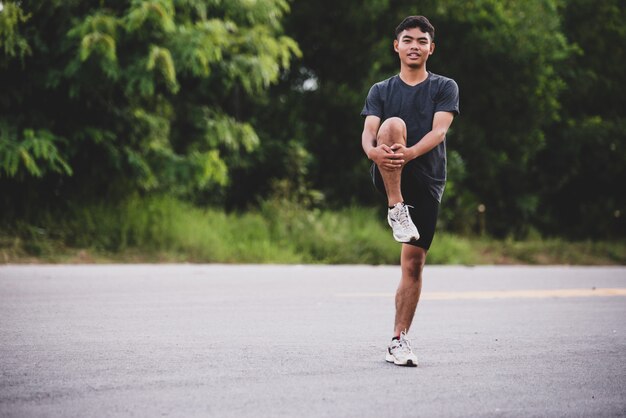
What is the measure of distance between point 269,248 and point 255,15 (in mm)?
4436

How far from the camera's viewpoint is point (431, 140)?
535 cm

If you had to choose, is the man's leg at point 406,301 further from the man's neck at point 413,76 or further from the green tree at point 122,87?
the green tree at point 122,87

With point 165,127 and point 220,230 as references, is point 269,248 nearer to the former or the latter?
point 220,230

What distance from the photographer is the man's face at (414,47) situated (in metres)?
5.53

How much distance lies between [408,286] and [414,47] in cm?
156

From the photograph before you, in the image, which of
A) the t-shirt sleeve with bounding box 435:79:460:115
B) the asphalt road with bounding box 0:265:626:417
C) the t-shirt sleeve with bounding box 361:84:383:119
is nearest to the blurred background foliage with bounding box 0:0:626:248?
the asphalt road with bounding box 0:265:626:417

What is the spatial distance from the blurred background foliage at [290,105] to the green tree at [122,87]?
34 millimetres

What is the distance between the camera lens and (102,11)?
14422 mm

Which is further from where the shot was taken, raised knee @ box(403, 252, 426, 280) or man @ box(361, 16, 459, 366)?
raised knee @ box(403, 252, 426, 280)

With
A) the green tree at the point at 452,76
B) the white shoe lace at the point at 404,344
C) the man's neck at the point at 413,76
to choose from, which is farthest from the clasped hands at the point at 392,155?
the green tree at the point at 452,76

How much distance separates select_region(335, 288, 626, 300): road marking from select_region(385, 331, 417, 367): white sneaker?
4.06 m

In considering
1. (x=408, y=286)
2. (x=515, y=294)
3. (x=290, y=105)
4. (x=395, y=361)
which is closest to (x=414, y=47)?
(x=408, y=286)

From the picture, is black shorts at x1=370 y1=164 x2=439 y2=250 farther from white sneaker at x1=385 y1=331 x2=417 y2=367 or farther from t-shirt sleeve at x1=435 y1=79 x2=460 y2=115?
white sneaker at x1=385 y1=331 x2=417 y2=367

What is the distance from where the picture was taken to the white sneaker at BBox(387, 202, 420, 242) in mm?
5305
